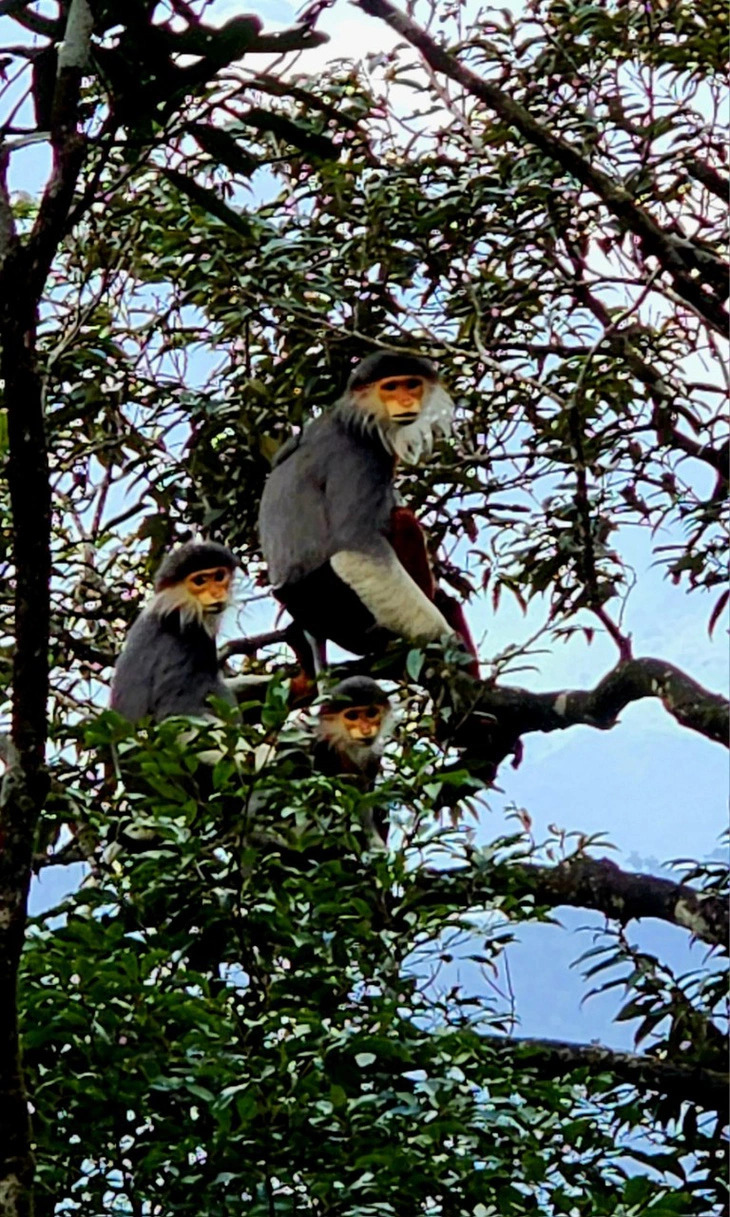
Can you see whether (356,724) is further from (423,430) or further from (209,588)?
(423,430)

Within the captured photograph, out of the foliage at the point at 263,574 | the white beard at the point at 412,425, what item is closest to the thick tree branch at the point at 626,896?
the foliage at the point at 263,574

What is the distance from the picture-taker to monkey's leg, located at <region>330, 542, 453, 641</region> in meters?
3.39

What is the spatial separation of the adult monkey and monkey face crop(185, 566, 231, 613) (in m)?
0.31

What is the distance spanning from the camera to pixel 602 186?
9.33 feet

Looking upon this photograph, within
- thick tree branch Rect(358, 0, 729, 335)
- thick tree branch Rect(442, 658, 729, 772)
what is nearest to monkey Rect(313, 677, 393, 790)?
thick tree branch Rect(442, 658, 729, 772)

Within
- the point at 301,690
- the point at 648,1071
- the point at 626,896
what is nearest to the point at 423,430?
the point at 301,690

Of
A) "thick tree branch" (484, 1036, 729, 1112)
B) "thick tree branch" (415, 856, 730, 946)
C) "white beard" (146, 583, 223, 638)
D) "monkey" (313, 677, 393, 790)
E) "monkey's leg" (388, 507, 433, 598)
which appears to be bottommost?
"thick tree branch" (484, 1036, 729, 1112)

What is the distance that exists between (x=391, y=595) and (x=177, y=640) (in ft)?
1.43

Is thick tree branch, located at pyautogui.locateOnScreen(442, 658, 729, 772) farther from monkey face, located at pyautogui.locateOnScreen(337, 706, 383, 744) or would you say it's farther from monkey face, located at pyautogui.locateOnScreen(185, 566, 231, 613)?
monkey face, located at pyautogui.locateOnScreen(185, 566, 231, 613)

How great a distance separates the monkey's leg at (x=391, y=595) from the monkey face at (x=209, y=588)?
341mm

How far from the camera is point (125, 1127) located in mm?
1653

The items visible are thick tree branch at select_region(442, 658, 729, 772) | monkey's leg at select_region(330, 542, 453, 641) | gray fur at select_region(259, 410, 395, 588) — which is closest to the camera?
thick tree branch at select_region(442, 658, 729, 772)

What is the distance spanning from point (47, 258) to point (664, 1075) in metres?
1.45

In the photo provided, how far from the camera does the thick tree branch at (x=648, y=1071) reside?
2.33 metres
